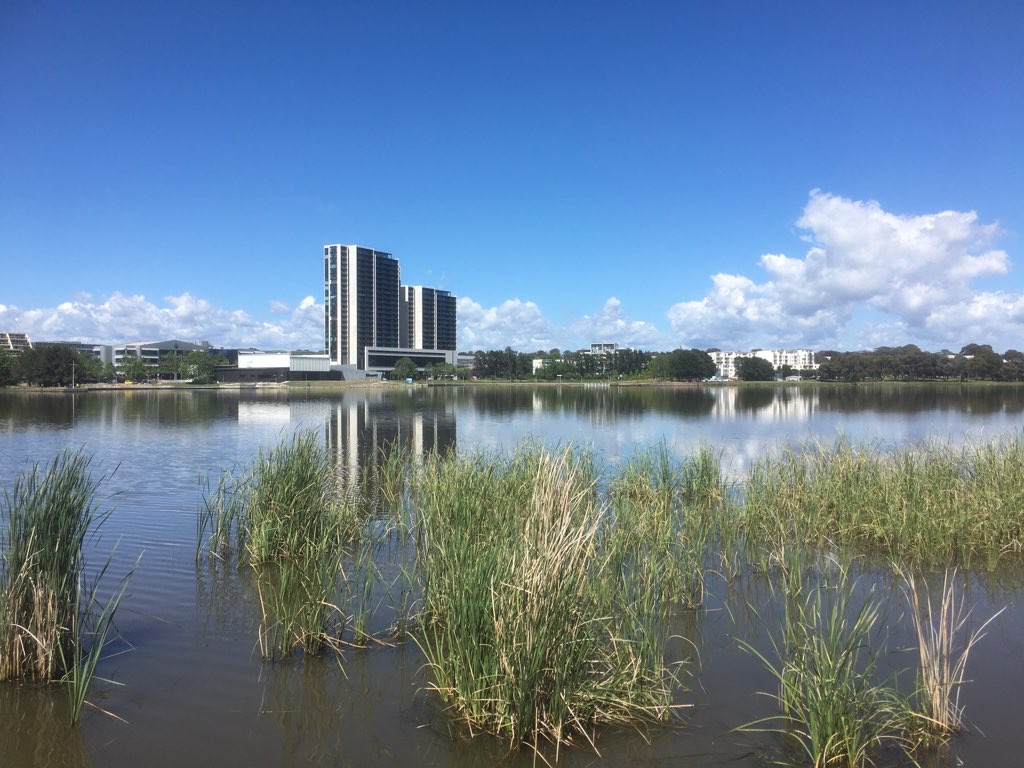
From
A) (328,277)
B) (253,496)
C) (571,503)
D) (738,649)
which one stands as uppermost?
(328,277)

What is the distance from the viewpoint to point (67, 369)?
9925 cm

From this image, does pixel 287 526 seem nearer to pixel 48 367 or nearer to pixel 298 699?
pixel 298 699

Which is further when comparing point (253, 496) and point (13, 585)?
point (253, 496)

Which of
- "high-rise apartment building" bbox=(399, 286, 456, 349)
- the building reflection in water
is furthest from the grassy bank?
"high-rise apartment building" bbox=(399, 286, 456, 349)

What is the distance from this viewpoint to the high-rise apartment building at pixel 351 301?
166 metres

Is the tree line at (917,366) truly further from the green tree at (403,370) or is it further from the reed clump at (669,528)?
the reed clump at (669,528)

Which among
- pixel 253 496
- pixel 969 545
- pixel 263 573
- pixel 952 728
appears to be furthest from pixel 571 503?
pixel 969 545

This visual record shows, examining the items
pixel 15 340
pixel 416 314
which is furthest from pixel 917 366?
pixel 15 340

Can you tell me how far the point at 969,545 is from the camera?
10.0 m

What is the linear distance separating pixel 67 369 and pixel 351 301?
2938 inches

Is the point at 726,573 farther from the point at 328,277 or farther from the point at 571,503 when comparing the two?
the point at 328,277

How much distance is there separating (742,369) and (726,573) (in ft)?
562

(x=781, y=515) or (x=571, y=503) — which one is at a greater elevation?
(x=571, y=503)

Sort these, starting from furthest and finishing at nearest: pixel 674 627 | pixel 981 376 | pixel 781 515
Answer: pixel 981 376, pixel 781 515, pixel 674 627
